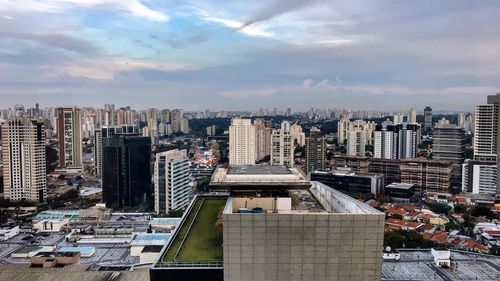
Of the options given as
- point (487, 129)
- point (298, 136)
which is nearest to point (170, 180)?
→ point (487, 129)

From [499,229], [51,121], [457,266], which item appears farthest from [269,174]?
[51,121]

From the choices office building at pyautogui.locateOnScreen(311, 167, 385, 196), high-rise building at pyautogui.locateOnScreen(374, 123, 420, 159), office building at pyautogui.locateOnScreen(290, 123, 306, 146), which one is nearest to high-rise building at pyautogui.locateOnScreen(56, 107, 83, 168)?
office building at pyautogui.locateOnScreen(311, 167, 385, 196)

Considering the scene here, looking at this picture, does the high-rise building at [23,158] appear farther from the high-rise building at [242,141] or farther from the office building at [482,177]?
the office building at [482,177]

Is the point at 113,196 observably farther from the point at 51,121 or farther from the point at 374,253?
the point at 51,121

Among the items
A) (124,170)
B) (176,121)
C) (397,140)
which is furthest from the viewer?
(176,121)

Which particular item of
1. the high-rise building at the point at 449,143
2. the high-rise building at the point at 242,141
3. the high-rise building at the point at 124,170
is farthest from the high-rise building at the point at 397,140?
the high-rise building at the point at 124,170

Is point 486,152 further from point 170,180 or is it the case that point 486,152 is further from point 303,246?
point 303,246
